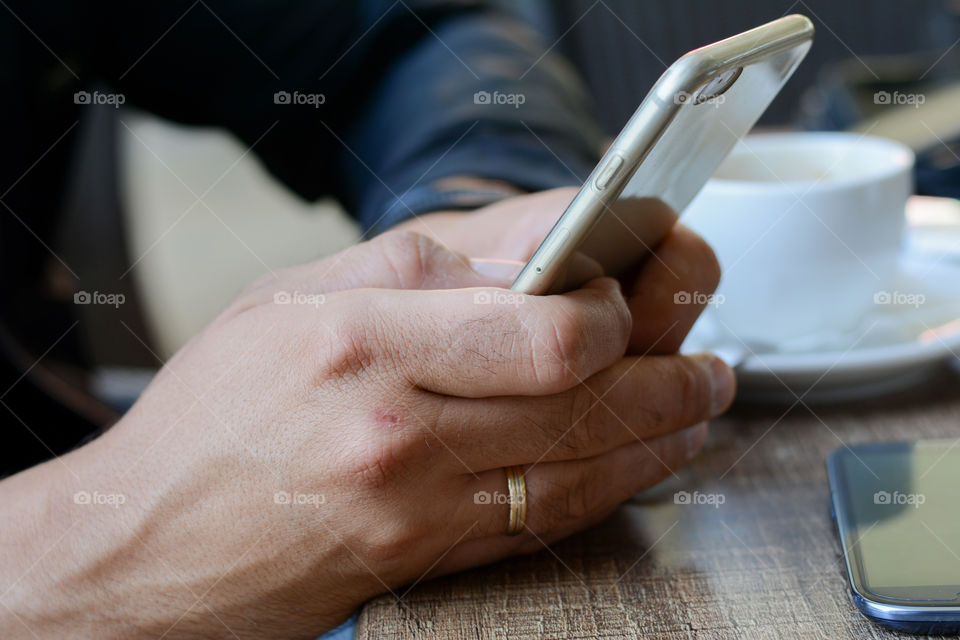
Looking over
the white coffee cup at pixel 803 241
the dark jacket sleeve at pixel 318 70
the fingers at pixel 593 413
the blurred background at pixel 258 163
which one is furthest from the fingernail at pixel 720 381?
the dark jacket sleeve at pixel 318 70

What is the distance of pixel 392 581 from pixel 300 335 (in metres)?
0.11

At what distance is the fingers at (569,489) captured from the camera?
14.8 inches

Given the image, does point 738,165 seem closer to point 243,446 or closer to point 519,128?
point 519,128

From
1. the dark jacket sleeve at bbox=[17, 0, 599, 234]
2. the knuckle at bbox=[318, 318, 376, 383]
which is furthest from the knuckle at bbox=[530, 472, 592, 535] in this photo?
the dark jacket sleeve at bbox=[17, 0, 599, 234]

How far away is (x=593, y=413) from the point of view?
15.5 inches

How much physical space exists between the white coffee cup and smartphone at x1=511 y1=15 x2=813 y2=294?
9cm

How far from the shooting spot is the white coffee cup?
1.63ft

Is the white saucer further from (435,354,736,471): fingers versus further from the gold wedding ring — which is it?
the gold wedding ring

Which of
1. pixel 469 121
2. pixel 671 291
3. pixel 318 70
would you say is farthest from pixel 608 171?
pixel 318 70

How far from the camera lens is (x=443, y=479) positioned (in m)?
0.37

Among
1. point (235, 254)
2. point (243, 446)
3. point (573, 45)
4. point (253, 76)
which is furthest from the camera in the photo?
point (235, 254)

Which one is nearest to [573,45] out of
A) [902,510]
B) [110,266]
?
[110,266]

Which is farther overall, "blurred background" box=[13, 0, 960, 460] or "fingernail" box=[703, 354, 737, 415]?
"blurred background" box=[13, 0, 960, 460]

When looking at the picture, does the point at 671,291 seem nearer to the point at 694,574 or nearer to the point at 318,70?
the point at 694,574
